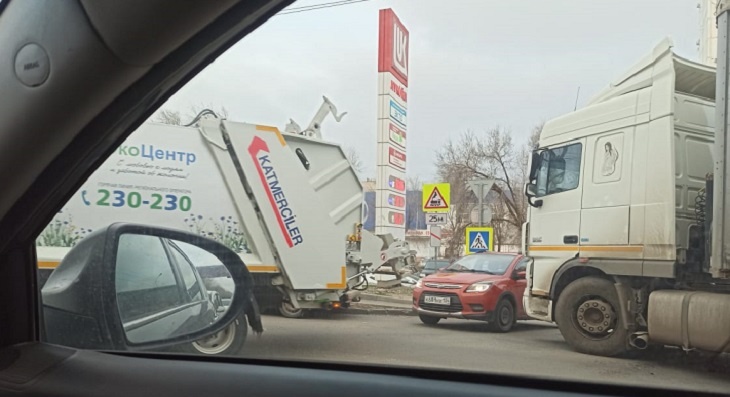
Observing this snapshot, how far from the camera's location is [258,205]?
4.08 m

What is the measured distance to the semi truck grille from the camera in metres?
2.65

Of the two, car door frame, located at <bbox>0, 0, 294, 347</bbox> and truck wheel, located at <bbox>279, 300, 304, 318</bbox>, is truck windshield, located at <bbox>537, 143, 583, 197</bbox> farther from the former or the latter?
car door frame, located at <bbox>0, 0, 294, 347</bbox>

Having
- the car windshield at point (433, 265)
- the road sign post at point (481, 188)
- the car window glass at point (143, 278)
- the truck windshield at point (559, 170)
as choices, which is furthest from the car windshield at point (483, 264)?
the car window glass at point (143, 278)

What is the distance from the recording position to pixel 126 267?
2242 mm

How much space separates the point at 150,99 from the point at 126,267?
72 cm

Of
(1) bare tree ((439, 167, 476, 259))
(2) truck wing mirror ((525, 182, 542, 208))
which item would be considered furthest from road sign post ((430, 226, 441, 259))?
(2) truck wing mirror ((525, 182, 542, 208))

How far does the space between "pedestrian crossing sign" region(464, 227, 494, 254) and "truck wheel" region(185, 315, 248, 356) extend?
38.6 inches

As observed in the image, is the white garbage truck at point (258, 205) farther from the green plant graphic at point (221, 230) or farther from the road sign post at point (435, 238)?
the road sign post at point (435, 238)

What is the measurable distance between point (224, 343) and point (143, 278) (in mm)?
395

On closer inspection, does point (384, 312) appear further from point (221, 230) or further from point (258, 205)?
point (258, 205)

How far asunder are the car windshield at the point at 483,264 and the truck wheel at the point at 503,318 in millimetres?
154

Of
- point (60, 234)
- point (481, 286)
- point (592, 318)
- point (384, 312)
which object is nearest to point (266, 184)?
point (384, 312)

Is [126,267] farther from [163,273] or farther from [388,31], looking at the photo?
[388,31]

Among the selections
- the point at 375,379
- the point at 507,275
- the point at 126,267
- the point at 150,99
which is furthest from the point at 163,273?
the point at 507,275
